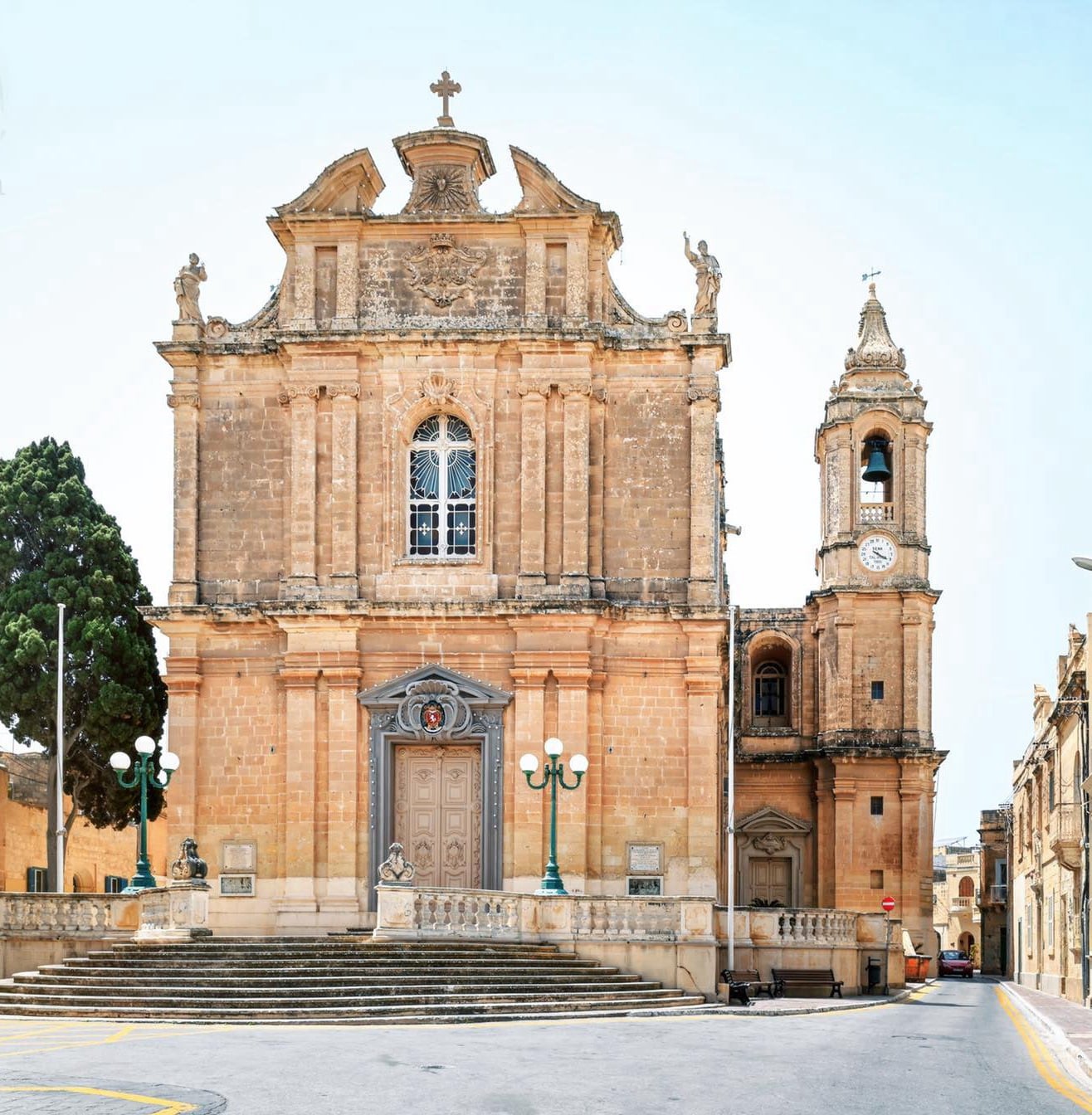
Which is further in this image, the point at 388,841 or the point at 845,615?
the point at 845,615

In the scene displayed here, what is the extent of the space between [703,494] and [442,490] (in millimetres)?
4720

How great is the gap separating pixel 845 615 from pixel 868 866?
750 centimetres

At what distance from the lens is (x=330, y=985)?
24875 millimetres

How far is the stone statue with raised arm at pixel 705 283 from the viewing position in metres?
34.3

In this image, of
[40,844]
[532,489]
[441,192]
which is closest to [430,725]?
[532,489]

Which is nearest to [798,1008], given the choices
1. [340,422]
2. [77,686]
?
[340,422]

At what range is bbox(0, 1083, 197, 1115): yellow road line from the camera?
46.0 ft

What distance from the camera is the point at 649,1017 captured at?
82.1 ft

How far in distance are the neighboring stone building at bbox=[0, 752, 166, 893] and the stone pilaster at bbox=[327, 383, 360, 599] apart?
14521 mm

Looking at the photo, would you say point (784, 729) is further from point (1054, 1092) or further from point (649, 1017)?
point (1054, 1092)

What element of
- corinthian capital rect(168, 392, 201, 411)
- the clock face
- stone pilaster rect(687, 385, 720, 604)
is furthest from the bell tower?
corinthian capital rect(168, 392, 201, 411)

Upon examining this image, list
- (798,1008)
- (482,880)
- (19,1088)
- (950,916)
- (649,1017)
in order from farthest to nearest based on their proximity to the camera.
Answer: (950,916) < (482,880) < (798,1008) < (649,1017) < (19,1088)

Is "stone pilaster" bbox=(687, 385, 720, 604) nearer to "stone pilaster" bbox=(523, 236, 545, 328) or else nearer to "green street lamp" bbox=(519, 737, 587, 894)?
"stone pilaster" bbox=(523, 236, 545, 328)

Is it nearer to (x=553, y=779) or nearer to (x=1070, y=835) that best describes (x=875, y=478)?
(x=1070, y=835)
